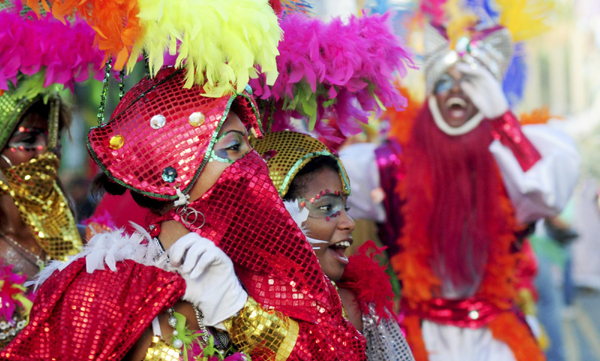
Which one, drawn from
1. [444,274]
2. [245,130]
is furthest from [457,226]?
[245,130]

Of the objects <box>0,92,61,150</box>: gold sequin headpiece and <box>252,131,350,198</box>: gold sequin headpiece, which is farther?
<box>0,92,61,150</box>: gold sequin headpiece

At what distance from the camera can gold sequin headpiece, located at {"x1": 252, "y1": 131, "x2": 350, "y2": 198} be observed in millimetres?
2299

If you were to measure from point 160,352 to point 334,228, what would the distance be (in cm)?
82

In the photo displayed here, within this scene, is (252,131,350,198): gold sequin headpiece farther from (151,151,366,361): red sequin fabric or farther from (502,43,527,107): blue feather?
(502,43,527,107): blue feather

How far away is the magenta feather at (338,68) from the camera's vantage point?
2215 millimetres

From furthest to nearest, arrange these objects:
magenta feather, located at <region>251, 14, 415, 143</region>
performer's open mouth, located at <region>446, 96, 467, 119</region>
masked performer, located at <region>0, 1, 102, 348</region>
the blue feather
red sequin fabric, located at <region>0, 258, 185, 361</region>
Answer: the blue feather
performer's open mouth, located at <region>446, 96, 467, 119</region>
masked performer, located at <region>0, 1, 102, 348</region>
magenta feather, located at <region>251, 14, 415, 143</region>
red sequin fabric, located at <region>0, 258, 185, 361</region>

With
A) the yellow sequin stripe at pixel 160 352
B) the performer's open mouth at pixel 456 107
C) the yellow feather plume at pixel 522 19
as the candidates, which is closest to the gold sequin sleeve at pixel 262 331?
the yellow sequin stripe at pixel 160 352

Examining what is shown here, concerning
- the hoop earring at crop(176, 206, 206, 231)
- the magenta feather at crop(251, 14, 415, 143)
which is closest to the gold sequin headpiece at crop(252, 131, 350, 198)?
the magenta feather at crop(251, 14, 415, 143)

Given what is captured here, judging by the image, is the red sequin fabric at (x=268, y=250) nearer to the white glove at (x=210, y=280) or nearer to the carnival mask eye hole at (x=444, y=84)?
the white glove at (x=210, y=280)

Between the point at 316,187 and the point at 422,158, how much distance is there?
175 centimetres

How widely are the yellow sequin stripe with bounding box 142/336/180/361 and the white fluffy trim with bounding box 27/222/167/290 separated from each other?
0.19m

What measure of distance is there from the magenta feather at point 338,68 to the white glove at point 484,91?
1.51 meters

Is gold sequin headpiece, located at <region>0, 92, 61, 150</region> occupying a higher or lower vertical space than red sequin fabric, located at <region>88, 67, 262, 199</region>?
lower

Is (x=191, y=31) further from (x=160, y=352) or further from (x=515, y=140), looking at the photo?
(x=515, y=140)
